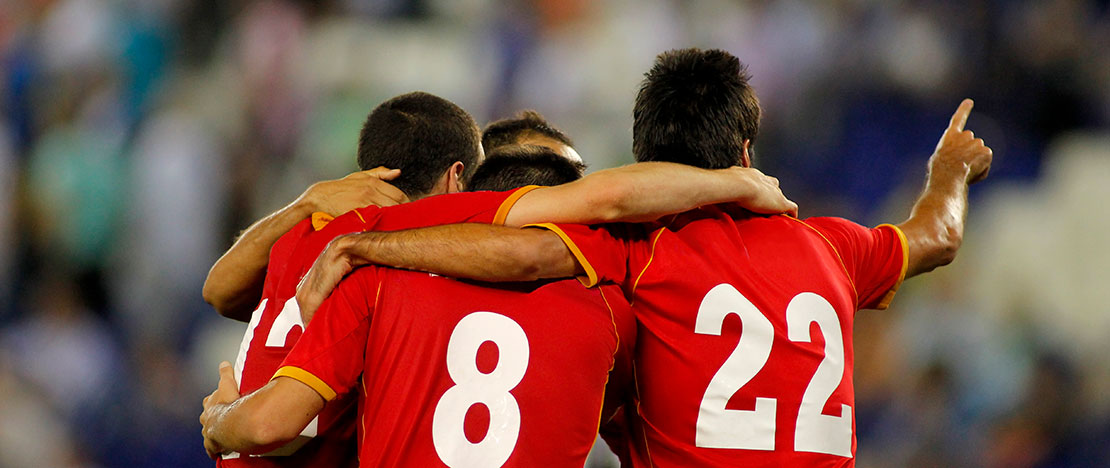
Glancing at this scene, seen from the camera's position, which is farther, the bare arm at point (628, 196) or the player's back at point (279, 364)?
the player's back at point (279, 364)

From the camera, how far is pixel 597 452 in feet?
15.8

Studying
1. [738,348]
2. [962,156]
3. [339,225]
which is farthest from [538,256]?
[962,156]

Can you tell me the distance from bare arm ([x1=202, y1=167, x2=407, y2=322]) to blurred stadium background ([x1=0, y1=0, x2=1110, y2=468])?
287cm

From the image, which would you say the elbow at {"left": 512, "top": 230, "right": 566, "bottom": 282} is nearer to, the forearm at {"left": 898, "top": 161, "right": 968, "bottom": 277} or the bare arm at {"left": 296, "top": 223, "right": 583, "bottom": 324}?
the bare arm at {"left": 296, "top": 223, "right": 583, "bottom": 324}

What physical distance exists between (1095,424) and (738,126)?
4902mm

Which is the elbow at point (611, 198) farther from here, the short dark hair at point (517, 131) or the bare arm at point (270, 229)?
the short dark hair at point (517, 131)

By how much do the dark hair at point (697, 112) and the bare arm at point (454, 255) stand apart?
47 cm

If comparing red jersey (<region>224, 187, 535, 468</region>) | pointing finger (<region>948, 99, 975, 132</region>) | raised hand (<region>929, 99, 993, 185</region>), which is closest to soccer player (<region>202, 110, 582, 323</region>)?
red jersey (<region>224, 187, 535, 468</region>)

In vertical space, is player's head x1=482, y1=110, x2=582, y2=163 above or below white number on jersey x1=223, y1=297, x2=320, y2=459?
above

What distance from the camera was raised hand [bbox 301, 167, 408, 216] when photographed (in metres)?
3.22

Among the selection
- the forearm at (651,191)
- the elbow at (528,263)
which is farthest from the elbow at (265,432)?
the forearm at (651,191)

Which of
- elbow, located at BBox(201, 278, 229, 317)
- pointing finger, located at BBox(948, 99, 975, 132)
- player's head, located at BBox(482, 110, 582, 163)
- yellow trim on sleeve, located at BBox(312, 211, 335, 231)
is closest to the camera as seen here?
yellow trim on sleeve, located at BBox(312, 211, 335, 231)

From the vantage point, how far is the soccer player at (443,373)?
101 inches

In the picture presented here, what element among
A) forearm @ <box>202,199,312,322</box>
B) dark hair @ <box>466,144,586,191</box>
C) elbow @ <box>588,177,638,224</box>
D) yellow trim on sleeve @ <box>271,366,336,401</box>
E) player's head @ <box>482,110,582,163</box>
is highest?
player's head @ <box>482,110,582,163</box>
